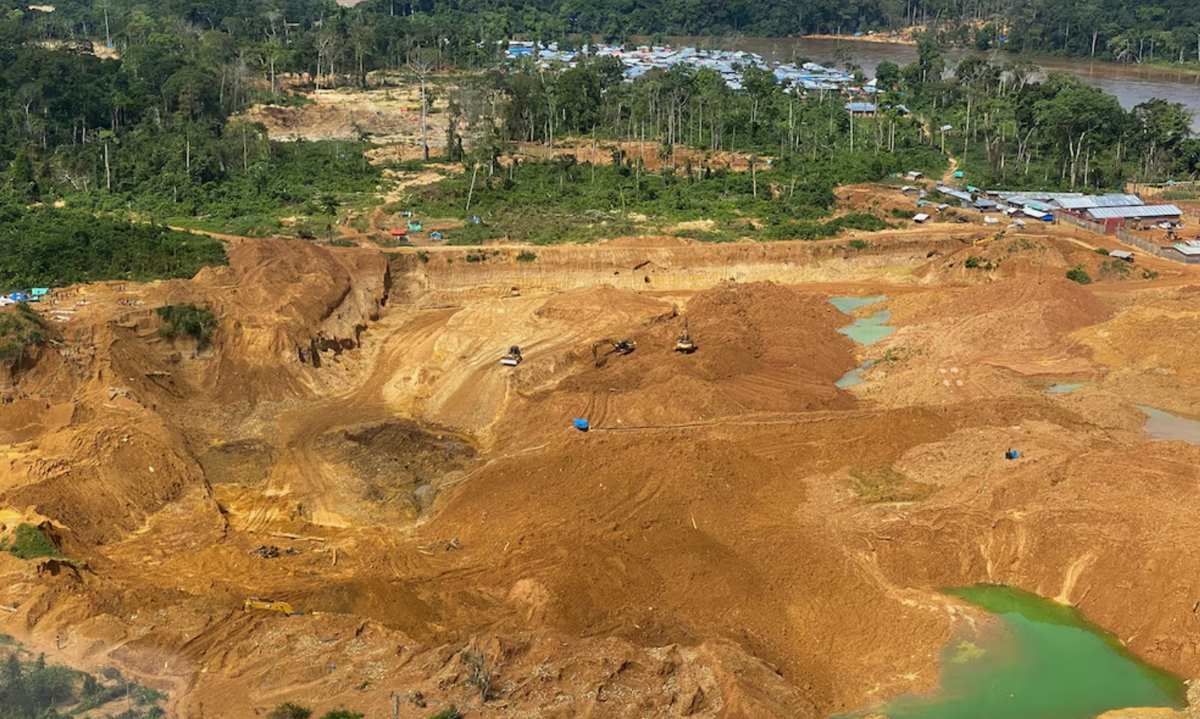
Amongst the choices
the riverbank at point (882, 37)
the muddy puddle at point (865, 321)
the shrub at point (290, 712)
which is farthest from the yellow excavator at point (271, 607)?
the riverbank at point (882, 37)

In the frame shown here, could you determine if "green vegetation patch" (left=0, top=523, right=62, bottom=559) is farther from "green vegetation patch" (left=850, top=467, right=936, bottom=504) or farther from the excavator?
"green vegetation patch" (left=850, top=467, right=936, bottom=504)

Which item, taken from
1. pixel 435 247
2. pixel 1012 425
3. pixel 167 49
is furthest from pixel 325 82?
pixel 1012 425

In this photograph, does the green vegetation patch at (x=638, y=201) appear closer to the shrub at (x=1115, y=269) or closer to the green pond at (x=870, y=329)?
the green pond at (x=870, y=329)

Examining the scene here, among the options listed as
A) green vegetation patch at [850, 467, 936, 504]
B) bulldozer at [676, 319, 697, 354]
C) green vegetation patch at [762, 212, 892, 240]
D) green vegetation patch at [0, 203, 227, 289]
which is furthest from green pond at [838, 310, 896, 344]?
green vegetation patch at [0, 203, 227, 289]

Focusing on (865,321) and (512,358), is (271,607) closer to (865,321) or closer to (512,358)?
(512,358)

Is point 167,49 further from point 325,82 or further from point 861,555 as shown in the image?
point 861,555

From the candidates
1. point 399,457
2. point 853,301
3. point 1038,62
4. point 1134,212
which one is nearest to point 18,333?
point 399,457
